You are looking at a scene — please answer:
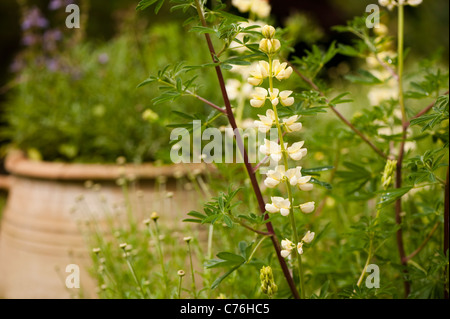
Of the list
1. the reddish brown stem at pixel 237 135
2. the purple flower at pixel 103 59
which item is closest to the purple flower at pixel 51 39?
the purple flower at pixel 103 59

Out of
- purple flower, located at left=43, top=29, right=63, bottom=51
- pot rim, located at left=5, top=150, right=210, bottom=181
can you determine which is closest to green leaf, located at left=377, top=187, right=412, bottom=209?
pot rim, located at left=5, top=150, right=210, bottom=181

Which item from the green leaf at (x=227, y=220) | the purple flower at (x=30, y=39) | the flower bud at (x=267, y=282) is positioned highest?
the purple flower at (x=30, y=39)

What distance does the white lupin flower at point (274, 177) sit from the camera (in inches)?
25.2

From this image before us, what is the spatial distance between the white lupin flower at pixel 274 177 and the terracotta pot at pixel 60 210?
2.80 ft

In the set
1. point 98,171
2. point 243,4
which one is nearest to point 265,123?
point 243,4

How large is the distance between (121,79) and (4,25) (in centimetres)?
341

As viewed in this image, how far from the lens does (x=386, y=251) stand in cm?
125

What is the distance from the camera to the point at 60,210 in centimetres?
159

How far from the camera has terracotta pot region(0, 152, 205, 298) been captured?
4.99 ft

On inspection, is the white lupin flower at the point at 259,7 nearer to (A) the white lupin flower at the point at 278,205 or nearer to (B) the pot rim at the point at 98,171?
(B) the pot rim at the point at 98,171

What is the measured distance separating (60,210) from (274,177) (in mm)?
1134

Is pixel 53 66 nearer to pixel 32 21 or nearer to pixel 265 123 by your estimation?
pixel 32 21
